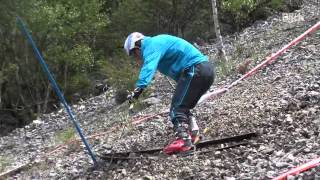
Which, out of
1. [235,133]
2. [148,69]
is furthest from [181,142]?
[148,69]

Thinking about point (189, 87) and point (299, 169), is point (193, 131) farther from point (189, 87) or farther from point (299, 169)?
point (299, 169)

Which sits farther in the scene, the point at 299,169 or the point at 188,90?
the point at 188,90

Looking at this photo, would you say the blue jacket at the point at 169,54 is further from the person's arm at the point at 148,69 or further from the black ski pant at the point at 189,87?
the black ski pant at the point at 189,87

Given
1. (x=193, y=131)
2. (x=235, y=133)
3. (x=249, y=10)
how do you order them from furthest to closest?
(x=249, y=10) → (x=235, y=133) → (x=193, y=131)

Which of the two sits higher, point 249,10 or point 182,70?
point 182,70

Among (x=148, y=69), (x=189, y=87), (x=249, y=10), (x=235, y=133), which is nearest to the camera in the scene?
(x=148, y=69)

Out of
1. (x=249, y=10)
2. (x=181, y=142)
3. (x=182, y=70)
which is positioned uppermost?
(x=182, y=70)

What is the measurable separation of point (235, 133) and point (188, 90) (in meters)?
1.07

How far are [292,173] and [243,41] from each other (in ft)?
48.8

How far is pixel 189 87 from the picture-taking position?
309 inches

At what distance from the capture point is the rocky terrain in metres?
6.87

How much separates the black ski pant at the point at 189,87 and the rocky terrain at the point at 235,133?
0.64 m

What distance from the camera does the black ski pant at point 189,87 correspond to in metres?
7.85

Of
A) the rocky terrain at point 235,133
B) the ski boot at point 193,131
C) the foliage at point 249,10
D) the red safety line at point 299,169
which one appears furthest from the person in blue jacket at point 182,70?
the foliage at point 249,10
